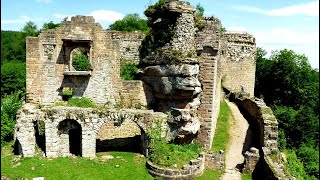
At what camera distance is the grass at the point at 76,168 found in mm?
15852

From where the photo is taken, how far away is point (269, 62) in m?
39.8

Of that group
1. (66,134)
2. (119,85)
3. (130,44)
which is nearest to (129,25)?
(130,44)

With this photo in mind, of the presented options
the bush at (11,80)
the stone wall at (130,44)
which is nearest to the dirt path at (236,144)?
the stone wall at (130,44)

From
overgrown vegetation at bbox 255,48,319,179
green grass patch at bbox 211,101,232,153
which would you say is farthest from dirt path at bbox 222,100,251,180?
overgrown vegetation at bbox 255,48,319,179

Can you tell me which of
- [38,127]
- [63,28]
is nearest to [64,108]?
[38,127]

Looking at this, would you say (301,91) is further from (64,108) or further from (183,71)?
(64,108)

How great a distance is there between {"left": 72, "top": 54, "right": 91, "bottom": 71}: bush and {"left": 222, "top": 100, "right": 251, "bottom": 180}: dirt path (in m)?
14.6

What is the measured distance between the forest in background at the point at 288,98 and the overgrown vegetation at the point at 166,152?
7.94m

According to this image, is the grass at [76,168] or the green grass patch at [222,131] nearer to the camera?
the grass at [76,168]

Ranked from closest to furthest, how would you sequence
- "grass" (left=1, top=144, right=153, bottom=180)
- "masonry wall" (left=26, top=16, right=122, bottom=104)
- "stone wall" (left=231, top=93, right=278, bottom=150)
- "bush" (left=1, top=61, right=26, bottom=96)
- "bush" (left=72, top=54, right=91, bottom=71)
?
1. "grass" (left=1, top=144, right=153, bottom=180)
2. "stone wall" (left=231, top=93, right=278, bottom=150)
3. "masonry wall" (left=26, top=16, right=122, bottom=104)
4. "bush" (left=72, top=54, right=91, bottom=71)
5. "bush" (left=1, top=61, right=26, bottom=96)

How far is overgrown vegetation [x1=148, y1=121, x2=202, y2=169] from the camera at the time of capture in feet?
54.7

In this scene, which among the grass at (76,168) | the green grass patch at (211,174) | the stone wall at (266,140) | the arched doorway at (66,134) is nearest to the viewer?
the grass at (76,168)

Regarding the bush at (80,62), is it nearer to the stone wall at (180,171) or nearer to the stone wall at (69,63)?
the stone wall at (69,63)

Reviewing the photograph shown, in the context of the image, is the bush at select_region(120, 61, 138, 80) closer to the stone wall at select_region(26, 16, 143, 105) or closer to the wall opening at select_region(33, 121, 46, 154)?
the stone wall at select_region(26, 16, 143, 105)
